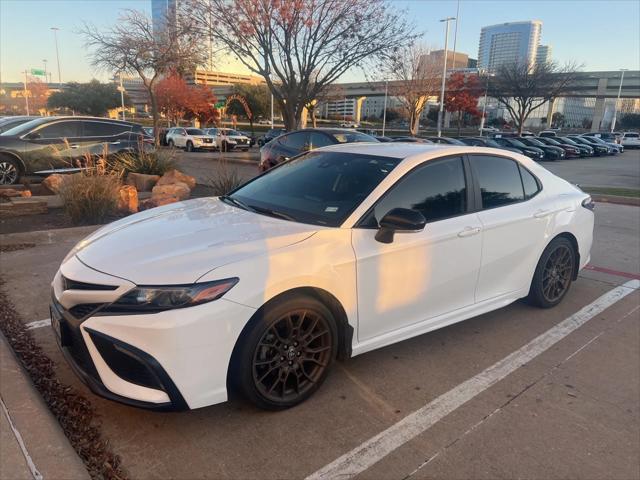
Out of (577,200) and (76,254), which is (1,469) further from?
(577,200)

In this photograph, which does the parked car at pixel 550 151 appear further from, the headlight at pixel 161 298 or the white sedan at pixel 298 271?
the headlight at pixel 161 298

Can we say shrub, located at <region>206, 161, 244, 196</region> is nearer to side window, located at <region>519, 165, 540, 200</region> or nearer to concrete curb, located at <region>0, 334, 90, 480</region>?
side window, located at <region>519, 165, 540, 200</region>

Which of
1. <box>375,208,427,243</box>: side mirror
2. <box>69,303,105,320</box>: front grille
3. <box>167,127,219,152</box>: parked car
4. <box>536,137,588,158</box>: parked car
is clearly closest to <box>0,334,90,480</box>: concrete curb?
<box>69,303,105,320</box>: front grille

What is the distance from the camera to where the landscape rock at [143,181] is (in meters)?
10.7

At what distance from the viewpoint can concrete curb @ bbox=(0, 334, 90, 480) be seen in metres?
2.32

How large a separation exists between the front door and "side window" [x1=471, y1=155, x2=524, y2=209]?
0.76ft

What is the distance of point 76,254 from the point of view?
3104mm

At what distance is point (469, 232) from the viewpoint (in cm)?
379

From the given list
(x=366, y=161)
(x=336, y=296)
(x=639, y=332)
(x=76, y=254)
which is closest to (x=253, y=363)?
(x=336, y=296)

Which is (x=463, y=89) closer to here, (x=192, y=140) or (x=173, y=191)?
(x=192, y=140)

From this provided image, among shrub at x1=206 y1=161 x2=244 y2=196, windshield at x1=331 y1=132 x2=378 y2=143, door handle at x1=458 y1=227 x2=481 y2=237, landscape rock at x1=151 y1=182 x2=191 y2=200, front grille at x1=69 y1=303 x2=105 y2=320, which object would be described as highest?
windshield at x1=331 y1=132 x2=378 y2=143

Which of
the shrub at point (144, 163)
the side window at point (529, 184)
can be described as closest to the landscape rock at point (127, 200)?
the shrub at point (144, 163)

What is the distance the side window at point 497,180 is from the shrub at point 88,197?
5665mm

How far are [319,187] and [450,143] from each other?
14.2 m
